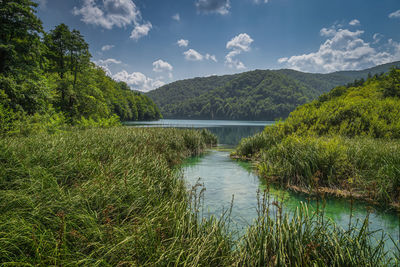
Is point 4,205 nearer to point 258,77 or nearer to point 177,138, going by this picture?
point 177,138

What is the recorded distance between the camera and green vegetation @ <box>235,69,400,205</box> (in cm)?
573

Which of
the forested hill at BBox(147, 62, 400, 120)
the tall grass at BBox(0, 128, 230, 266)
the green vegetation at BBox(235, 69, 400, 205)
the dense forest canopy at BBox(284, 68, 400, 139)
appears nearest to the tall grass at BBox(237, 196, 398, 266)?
the tall grass at BBox(0, 128, 230, 266)

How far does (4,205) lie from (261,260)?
3.42m

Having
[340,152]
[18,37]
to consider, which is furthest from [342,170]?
[18,37]

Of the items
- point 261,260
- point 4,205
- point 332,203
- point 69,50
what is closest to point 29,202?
point 4,205

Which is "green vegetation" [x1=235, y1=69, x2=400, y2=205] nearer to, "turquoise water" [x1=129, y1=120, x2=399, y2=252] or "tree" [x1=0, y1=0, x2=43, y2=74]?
"turquoise water" [x1=129, y1=120, x2=399, y2=252]

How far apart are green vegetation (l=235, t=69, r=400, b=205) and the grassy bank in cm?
82

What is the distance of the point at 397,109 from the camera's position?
40.0ft

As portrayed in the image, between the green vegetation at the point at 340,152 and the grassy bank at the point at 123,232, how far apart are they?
0.82 metres

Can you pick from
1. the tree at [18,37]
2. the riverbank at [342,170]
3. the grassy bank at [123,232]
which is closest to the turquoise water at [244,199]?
the riverbank at [342,170]

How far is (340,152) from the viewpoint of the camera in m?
6.75

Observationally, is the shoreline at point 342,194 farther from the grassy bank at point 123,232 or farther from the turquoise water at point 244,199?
the grassy bank at point 123,232

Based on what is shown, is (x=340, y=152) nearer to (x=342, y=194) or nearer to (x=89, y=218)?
(x=342, y=194)

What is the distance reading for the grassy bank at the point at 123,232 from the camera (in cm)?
219
